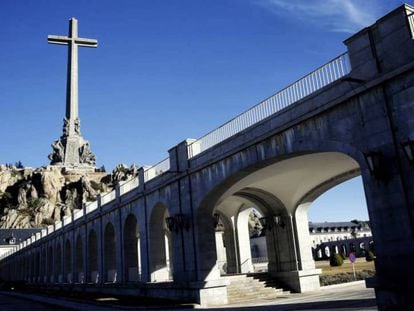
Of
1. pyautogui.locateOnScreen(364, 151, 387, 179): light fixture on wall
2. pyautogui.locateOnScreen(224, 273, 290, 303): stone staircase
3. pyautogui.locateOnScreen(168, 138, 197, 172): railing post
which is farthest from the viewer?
pyautogui.locateOnScreen(168, 138, 197, 172): railing post

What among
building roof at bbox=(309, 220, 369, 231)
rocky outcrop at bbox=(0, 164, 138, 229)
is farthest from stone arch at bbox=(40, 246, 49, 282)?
building roof at bbox=(309, 220, 369, 231)

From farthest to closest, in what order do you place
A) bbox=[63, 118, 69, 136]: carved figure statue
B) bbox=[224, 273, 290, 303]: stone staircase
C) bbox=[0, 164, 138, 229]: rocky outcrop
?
bbox=[63, 118, 69, 136]: carved figure statue → bbox=[0, 164, 138, 229]: rocky outcrop → bbox=[224, 273, 290, 303]: stone staircase

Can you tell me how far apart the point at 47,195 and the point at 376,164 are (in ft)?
359

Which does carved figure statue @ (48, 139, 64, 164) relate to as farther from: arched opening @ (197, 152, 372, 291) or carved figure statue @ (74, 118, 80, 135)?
arched opening @ (197, 152, 372, 291)

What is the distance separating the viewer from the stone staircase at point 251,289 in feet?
68.0

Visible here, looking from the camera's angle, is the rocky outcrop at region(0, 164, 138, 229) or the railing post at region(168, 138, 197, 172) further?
the rocky outcrop at region(0, 164, 138, 229)

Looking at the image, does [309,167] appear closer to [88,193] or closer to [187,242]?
[187,242]

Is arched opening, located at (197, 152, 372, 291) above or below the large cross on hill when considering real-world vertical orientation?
below

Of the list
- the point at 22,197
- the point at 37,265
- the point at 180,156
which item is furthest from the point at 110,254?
the point at 22,197

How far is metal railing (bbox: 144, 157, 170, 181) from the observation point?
24.5m

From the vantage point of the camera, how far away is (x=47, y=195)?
360 feet

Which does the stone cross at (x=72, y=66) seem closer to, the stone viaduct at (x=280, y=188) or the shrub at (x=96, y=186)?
the shrub at (x=96, y=186)

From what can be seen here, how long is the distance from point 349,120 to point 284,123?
2.89 m

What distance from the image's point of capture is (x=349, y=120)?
12.7 meters
